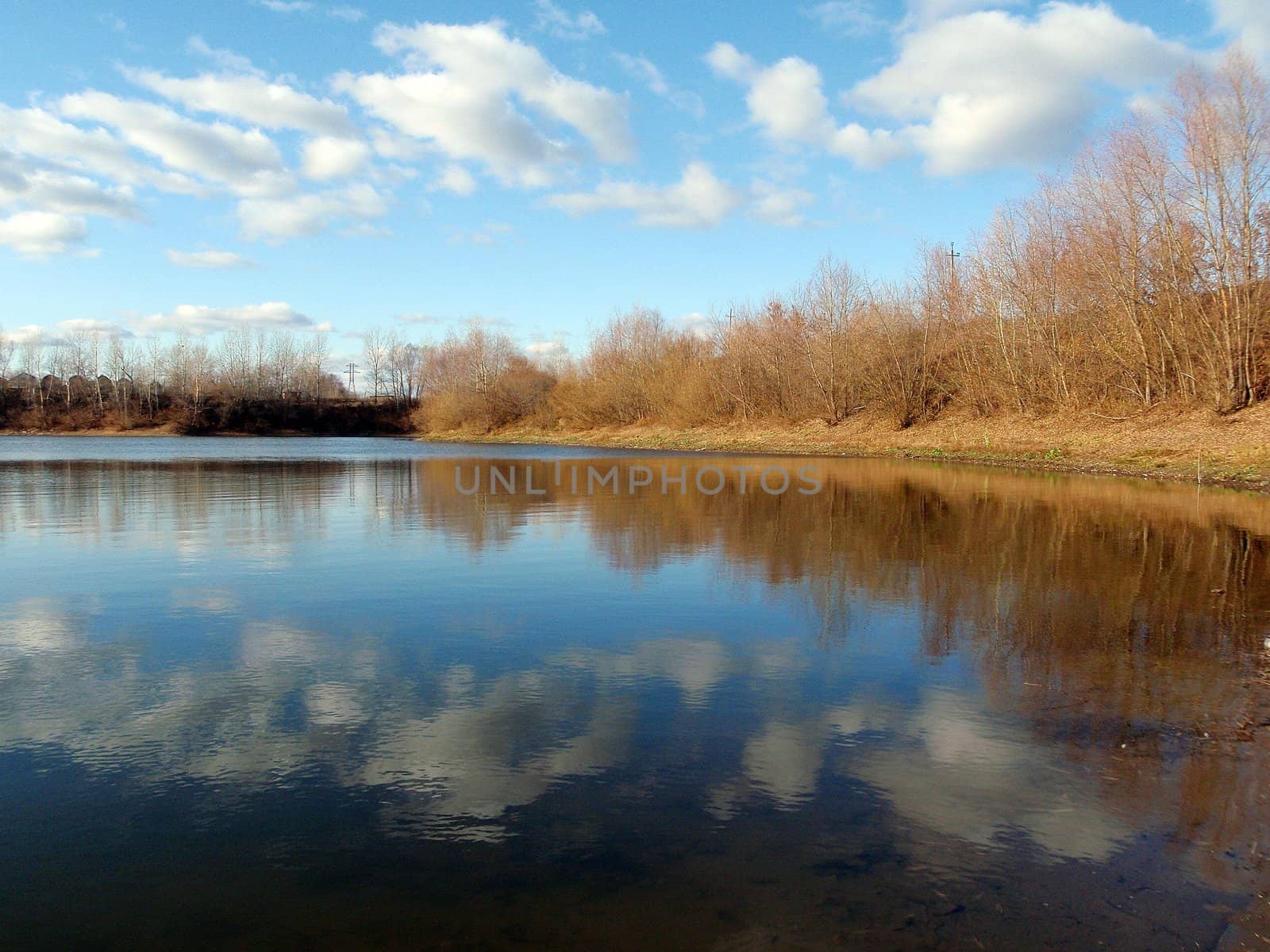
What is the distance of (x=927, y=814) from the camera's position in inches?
161

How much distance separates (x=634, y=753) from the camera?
15.7ft

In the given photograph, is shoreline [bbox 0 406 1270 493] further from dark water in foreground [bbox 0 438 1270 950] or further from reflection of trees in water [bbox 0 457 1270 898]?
dark water in foreground [bbox 0 438 1270 950]

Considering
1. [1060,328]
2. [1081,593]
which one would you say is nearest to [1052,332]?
[1060,328]

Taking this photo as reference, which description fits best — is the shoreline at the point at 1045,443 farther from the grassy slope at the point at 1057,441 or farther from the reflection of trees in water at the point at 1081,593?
the reflection of trees in water at the point at 1081,593

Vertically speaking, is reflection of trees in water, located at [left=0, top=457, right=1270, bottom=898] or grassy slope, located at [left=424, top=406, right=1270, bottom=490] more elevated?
grassy slope, located at [left=424, top=406, right=1270, bottom=490]

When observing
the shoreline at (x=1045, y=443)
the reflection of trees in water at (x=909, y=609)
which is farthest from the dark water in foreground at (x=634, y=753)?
the shoreline at (x=1045, y=443)

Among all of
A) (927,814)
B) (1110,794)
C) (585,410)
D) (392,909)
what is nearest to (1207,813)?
(1110,794)

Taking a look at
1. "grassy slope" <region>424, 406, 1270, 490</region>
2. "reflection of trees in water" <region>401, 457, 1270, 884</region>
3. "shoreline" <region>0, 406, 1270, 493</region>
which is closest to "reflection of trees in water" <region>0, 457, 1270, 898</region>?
"reflection of trees in water" <region>401, 457, 1270, 884</region>

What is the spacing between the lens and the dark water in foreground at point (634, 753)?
336cm

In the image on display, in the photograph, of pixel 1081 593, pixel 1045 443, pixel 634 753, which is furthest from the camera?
pixel 1045 443

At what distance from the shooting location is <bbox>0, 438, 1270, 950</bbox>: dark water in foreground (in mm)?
3355

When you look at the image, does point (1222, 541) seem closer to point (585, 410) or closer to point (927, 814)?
point (927, 814)

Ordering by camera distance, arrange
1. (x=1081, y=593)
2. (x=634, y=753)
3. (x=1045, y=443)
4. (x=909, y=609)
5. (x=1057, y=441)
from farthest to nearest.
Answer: (x=1045, y=443), (x=1057, y=441), (x=1081, y=593), (x=909, y=609), (x=634, y=753)

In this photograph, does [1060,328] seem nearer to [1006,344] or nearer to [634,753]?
[1006,344]
